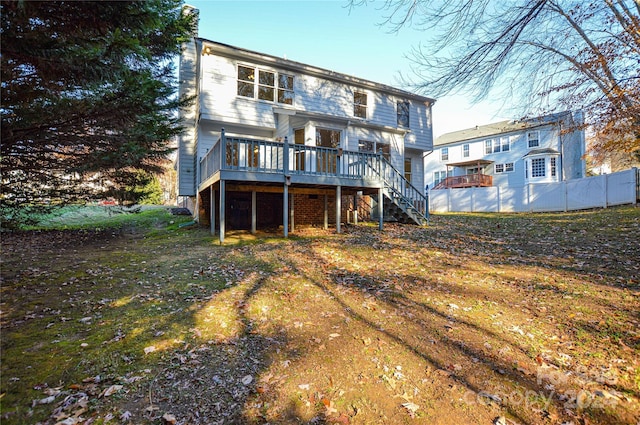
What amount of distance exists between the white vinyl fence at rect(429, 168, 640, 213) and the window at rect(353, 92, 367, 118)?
11.4 meters

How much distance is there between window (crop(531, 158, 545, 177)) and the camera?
2767cm

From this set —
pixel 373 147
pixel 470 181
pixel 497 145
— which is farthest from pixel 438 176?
pixel 373 147

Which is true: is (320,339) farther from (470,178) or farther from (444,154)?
(444,154)

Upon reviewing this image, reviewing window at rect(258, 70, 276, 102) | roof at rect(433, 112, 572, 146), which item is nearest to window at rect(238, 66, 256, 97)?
window at rect(258, 70, 276, 102)

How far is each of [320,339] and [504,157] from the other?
32.6 metres

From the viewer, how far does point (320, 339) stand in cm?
396

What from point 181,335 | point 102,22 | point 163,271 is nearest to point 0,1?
point 102,22

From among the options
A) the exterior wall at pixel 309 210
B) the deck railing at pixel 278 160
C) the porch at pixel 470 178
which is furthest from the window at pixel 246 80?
the porch at pixel 470 178

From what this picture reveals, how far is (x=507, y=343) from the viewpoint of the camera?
12.7 feet

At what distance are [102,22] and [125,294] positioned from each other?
156 inches

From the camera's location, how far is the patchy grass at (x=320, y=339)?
2836 mm

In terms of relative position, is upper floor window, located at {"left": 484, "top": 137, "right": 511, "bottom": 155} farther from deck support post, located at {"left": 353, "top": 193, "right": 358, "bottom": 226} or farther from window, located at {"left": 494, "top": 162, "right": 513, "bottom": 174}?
deck support post, located at {"left": 353, "top": 193, "right": 358, "bottom": 226}

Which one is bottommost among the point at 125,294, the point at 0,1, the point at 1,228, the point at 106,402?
the point at 106,402

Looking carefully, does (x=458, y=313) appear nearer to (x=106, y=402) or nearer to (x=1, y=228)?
(x=106, y=402)
